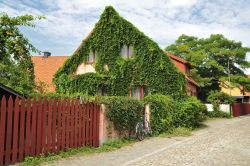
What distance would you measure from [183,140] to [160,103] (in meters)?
2.84

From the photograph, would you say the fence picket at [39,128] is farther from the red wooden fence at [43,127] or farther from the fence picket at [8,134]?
the fence picket at [8,134]

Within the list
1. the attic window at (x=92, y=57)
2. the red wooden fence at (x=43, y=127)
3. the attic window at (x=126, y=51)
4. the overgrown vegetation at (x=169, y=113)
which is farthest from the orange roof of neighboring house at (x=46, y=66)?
the red wooden fence at (x=43, y=127)

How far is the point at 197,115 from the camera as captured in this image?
750 inches

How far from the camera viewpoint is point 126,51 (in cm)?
2298

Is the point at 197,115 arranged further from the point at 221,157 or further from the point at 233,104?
the point at 233,104

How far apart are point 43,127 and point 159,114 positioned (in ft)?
27.0

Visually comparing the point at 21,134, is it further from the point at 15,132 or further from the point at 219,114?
the point at 219,114

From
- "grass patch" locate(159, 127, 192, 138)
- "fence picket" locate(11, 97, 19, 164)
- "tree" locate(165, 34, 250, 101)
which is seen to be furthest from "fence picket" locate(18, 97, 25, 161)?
"tree" locate(165, 34, 250, 101)

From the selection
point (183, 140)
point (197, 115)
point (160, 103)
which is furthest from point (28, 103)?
point (197, 115)

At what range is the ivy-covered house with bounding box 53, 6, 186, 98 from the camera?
70.6ft

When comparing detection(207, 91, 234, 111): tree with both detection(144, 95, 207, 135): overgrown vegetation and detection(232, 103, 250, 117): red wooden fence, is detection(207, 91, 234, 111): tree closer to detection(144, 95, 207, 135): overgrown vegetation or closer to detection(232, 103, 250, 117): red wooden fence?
detection(232, 103, 250, 117): red wooden fence

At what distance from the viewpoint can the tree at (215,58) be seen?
40.5 meters

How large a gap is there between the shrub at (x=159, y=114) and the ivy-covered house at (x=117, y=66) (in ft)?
15.5

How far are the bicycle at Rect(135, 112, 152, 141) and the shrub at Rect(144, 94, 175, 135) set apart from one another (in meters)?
0.53
